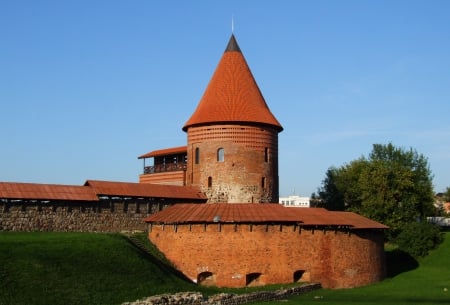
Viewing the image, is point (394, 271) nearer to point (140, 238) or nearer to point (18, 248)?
point (140, 238)

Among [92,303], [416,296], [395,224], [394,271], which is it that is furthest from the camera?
[395,224]

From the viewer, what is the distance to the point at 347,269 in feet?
85.8

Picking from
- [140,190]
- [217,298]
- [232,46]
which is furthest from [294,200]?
[217,298]

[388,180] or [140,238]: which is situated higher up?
[388,180]

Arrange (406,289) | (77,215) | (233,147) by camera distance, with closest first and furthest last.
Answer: (406,289)
(77,215)
(233,147)

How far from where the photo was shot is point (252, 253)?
24.3m

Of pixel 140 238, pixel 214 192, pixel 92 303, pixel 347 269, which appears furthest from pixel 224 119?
pixel 92 303

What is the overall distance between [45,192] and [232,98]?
Answer: 1102 cm

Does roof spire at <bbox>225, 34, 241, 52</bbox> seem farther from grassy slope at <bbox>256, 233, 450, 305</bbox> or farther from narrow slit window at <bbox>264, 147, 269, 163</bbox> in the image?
grassy slope at <bbox>256, 233, 450, 305</bbox>

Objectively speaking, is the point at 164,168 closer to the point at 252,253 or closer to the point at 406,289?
the point at 252,253

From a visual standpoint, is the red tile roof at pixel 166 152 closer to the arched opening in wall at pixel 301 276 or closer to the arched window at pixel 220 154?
the arched window at pixel 220 154

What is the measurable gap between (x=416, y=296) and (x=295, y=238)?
5265mm

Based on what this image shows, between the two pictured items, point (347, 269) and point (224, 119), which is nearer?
point (347, 269)

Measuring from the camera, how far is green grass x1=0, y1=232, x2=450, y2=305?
17.5m
